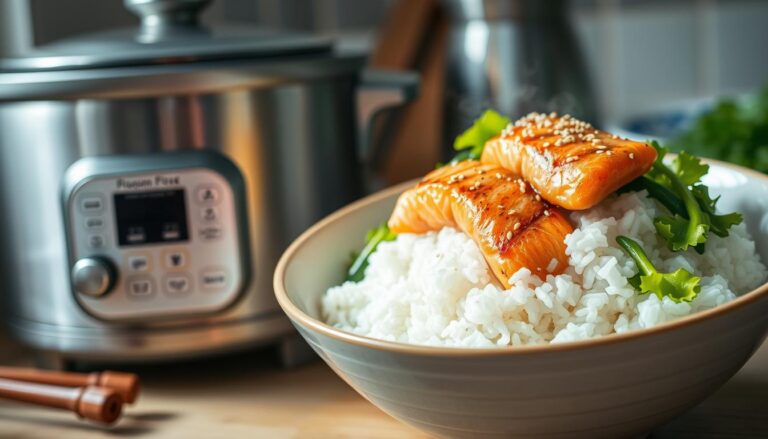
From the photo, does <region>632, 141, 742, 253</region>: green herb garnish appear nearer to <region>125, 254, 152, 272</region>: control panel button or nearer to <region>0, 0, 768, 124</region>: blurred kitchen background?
<region>125, 254, 152, 272</region>: control panel button

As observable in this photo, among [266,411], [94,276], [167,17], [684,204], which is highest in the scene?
[167,17]

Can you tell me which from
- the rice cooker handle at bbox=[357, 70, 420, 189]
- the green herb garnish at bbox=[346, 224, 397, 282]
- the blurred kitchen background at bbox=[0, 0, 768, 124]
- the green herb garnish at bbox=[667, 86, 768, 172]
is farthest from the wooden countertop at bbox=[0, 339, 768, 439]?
the blurred kitchen background at bbox=[0, 0, 768, 124]

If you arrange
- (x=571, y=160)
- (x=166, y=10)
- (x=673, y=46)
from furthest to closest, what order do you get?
(x=673, y=46)
(x=166, y=10)
(x=571, y=160)

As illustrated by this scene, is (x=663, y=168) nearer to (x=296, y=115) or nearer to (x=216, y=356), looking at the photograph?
(x=296, y=115)

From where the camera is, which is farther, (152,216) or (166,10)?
(166,10)

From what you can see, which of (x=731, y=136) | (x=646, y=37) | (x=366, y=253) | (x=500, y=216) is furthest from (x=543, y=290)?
(x=646, y=37)

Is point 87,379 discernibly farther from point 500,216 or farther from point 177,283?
point 500,216
